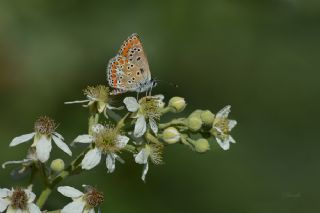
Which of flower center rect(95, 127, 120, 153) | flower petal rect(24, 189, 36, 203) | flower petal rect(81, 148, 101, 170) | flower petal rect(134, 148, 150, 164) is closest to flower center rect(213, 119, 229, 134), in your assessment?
flower petal rect(134, 148, 150, 164)

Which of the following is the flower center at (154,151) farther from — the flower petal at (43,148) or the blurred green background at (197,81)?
the blurred green background at (197,81)

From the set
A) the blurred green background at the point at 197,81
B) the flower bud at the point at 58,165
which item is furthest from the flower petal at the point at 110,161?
the blurred green background at the point at 197,81

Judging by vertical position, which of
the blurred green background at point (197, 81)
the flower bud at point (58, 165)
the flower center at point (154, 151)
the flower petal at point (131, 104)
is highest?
the flower petal at point (131, 104)

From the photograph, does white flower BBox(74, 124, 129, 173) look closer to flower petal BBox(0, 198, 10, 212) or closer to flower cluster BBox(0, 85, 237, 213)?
flower cluster BBox(0, 85, 237, 213)

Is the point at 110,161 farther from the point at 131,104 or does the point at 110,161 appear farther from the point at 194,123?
the point at 194,123

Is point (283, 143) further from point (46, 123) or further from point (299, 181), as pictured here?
point (46, 123)

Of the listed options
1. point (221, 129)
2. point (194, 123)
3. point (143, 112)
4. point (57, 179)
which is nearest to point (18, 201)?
point (57, 179)
